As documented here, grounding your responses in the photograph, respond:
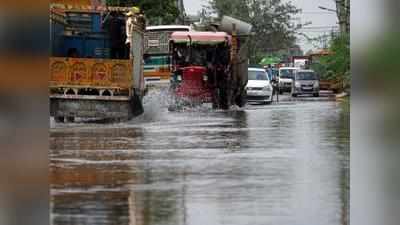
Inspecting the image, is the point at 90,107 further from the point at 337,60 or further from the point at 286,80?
the point at 286,80

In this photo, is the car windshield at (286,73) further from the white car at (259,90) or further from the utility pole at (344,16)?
the white car at (259,90)

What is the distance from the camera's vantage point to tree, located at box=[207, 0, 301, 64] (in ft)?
192

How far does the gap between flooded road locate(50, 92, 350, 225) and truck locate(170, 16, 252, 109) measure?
24.8 ft

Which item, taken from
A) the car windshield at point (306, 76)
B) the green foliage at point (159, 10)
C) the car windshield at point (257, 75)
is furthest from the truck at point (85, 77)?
the car windshield at point (306, 76)

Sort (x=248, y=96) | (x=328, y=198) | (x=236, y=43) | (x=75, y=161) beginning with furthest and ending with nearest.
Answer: (x=248, y=96) < (x=236, y=43) < (x=75, y=161) < (x=328, y=198)

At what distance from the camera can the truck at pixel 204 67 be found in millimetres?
24188

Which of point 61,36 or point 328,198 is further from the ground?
point 61,36

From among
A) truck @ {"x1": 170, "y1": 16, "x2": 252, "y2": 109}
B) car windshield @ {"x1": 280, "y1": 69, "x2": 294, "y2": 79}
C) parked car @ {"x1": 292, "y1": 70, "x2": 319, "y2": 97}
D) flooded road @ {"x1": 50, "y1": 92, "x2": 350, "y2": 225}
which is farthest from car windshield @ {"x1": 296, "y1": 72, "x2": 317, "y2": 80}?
flooded road @ {"x1": 50, "y1": 92, "x2": 350, "y2": 225}

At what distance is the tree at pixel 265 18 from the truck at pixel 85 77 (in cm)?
3770
